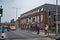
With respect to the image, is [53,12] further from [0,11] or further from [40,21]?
[0,11]

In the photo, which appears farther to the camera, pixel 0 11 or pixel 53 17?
pixel 53 17

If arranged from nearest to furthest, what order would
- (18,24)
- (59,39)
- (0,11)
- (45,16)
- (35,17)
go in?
(59,39), (0,11), (45,16), (35,17), (18,24)

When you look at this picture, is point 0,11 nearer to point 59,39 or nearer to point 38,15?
point 59,39

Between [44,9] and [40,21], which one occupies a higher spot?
[44,9]

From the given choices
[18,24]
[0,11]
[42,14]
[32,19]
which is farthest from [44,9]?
[18,24]

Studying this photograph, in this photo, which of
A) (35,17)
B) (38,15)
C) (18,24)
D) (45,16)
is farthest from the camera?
(18,24)

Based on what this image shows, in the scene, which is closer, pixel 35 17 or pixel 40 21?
pixel 40 21

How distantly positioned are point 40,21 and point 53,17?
7.44 m

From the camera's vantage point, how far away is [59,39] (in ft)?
60.5

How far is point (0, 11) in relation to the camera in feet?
89.2

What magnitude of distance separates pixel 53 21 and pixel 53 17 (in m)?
1.79

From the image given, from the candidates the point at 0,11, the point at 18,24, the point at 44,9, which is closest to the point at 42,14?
the point at 44,9

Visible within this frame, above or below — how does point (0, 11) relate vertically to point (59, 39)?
above

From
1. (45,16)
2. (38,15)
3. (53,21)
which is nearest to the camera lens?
(53,21)
